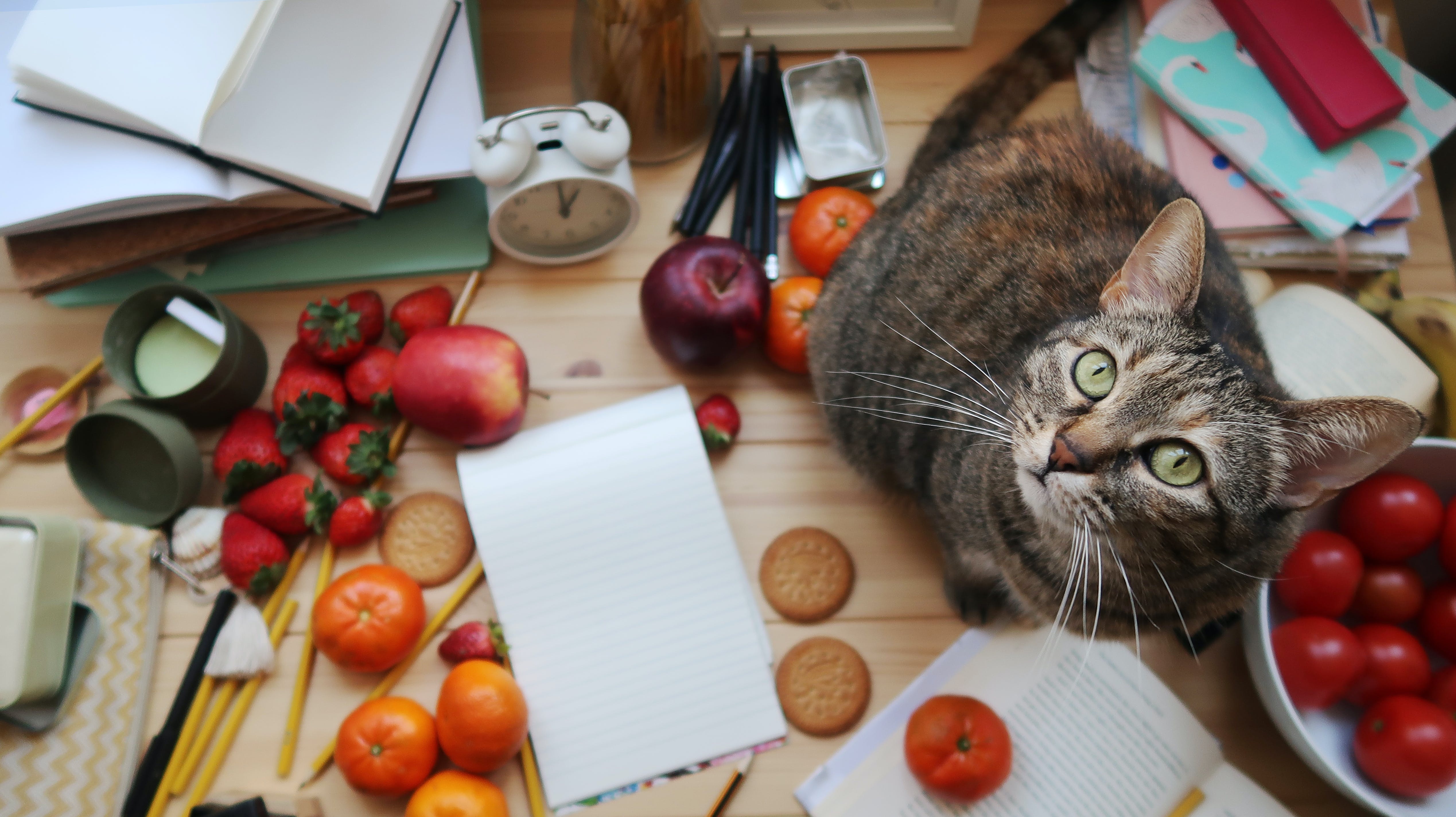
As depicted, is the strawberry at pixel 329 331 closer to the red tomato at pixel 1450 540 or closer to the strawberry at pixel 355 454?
the strawberry at pixel 355 454

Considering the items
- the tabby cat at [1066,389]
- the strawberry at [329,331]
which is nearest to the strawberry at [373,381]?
the strawberry at [329,331]

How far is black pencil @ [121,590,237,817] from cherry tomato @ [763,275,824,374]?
737 mm

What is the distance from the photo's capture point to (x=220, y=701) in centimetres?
97

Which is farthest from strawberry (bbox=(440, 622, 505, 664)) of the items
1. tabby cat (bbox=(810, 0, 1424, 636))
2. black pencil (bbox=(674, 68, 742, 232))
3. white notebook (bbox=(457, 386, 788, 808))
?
black pencil (bbox=(674, 68, 742, 232))

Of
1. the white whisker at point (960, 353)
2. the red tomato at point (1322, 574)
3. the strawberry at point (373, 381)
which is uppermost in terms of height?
the white whisker at point (960, 353)

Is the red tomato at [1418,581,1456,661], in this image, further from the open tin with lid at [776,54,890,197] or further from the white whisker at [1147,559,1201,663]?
the open tin with lid at [776,54,890,197]

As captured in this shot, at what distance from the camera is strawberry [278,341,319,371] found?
3.48 feet

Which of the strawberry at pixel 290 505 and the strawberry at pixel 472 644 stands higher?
the strawberry at pixel 290 505

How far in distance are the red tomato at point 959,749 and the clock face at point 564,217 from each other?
0.72 metres

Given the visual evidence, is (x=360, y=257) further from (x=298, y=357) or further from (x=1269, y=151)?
(x=1269, y=151)

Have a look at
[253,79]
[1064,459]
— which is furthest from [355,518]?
[1064,459]

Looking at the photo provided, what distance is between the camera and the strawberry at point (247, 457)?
100 centimetres

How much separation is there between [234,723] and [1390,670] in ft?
4.16

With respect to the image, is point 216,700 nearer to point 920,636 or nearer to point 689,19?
point 920,636
